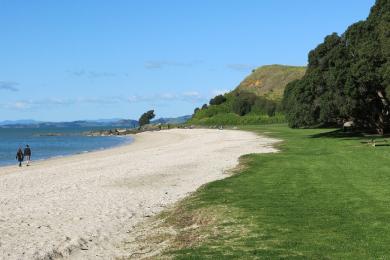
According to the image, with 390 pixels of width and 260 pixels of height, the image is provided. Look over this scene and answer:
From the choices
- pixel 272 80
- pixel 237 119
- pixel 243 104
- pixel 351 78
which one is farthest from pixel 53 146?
pixel 272 80

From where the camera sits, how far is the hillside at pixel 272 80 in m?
174

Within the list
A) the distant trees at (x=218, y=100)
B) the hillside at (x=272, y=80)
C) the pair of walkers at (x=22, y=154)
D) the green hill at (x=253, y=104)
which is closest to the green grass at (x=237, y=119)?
the green hill at (x=253, y=104)

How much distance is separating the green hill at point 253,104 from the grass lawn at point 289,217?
107 m

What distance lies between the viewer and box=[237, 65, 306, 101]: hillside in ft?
572

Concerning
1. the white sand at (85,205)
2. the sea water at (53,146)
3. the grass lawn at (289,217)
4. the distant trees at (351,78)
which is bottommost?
the sea water at (53,146)

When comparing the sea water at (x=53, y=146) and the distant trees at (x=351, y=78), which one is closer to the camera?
the distant trees at (x=351, y=78)

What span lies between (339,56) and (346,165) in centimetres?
2457

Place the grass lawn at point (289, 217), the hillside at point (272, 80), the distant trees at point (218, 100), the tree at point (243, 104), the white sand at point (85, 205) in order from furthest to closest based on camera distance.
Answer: the hillside at point (272, 80), the distant trees at point (218, 100), the tree at point (243, 104), the white sand at point (85, 205), the grass lawn at point (289, 217)

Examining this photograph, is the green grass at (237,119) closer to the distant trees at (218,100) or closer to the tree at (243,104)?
the tree at (243,104)

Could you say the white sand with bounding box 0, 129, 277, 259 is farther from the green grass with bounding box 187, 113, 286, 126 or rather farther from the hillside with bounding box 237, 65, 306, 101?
the hillside with bounding box 237, 65, 306, 101

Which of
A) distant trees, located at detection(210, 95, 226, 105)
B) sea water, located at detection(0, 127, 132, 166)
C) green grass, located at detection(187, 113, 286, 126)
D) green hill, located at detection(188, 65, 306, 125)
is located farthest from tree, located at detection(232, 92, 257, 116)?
sea water, located at detection(0, 127, 132, 166)

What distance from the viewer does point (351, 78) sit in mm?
43281

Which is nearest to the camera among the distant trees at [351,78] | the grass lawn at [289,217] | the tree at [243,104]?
the grass lawn at [289,217]

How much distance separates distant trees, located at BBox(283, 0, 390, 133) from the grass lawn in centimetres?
2038
